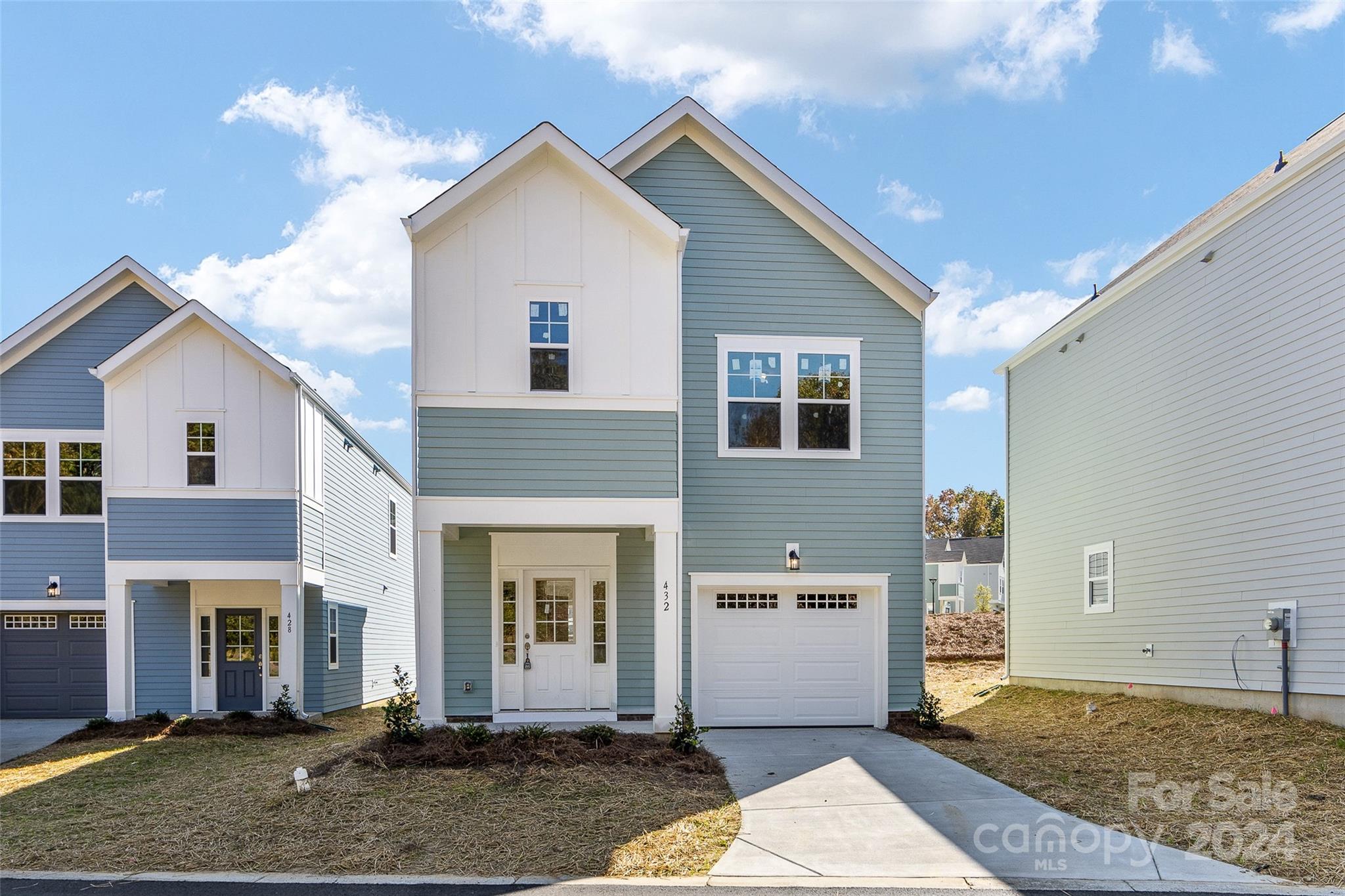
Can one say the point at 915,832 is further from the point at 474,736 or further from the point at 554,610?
the point at 554,610

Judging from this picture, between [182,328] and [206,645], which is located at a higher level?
[182,328]

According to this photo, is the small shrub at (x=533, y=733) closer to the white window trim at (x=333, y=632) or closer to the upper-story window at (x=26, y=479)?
the white window trim at (x=333, y=632)

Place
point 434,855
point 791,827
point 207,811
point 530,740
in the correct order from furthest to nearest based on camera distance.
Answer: point 530,740
point 207,811
point 791,827
point 434,855

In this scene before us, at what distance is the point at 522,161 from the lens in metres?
12.2

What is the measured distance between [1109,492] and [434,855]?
13.1 m

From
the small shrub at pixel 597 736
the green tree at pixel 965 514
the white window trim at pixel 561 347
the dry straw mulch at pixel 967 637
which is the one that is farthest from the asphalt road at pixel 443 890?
the green tree at pixel 965 514

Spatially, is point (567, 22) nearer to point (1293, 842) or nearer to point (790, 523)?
point (790, 523)

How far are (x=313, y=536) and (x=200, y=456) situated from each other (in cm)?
228

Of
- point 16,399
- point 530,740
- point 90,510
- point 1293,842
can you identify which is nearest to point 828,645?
point 530,740

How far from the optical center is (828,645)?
13.8 metres

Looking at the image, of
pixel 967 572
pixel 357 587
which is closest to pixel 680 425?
pixel 357 587

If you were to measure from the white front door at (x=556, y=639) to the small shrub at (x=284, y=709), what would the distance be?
4629 millimetres

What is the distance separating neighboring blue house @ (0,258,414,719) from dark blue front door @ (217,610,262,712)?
0.03 meters

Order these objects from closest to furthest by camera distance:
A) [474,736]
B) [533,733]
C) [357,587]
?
[474,736] → [533,733] → [357,587]
